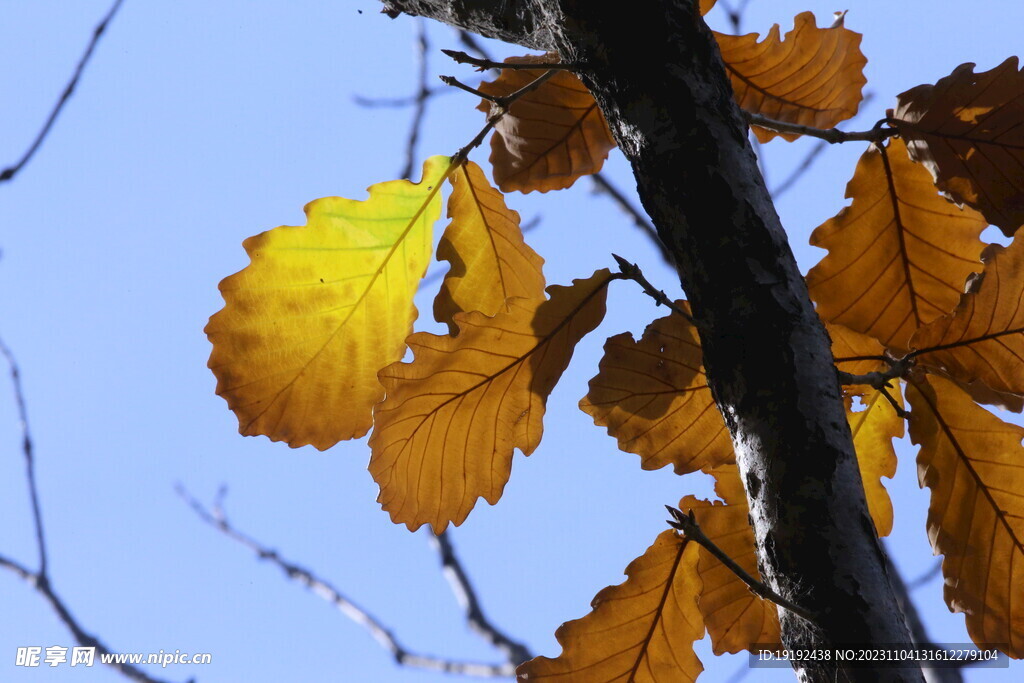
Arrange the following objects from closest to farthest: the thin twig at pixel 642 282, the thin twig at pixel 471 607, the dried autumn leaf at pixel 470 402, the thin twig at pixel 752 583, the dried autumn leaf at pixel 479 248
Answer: the thin twig at pixel 752 583 < the thin twig at pixel 642 282 < the dried autumn leaf at pixel 470 402 < the dried autumn leaf at pixel 479 248 < the thin twig at pixel 471 607

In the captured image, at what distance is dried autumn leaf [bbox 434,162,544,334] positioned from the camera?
2.56ft

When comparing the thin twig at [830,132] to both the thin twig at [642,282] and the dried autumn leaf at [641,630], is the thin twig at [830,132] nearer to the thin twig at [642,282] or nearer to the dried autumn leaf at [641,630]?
the thin twig at [642,282]

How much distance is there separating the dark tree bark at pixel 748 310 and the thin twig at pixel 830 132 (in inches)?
5.6

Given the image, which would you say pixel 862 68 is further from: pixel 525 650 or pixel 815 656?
pixel 525 650

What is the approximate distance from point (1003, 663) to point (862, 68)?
0.60m

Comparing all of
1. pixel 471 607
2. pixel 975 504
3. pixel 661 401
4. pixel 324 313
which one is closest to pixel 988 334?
pixel 975 504

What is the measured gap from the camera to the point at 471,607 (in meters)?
2.07

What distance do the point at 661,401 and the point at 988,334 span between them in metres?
0.25

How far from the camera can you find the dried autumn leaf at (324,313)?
73 cm

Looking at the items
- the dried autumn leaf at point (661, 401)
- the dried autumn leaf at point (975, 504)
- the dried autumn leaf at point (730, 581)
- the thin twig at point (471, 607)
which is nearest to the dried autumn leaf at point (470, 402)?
the dried autumn leaf at point (661, 401)

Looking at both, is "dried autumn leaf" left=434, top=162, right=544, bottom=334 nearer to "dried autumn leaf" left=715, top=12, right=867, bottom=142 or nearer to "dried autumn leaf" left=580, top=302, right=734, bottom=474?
"dried autumn leaf" left=580, top=302, right=734, bottom=474

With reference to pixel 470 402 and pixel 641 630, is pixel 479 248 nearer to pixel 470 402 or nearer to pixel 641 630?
pixel 470 402

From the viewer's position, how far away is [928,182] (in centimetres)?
72

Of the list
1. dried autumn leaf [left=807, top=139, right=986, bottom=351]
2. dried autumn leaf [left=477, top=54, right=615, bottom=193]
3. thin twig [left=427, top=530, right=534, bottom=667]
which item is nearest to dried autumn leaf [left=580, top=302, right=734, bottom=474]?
dried autumn leaf [left=807, top=139, right=986, bottom=351]
